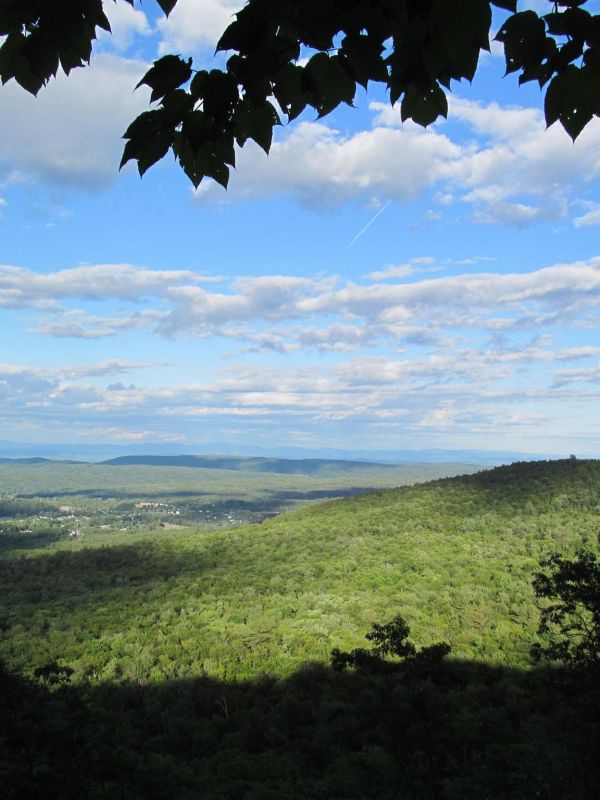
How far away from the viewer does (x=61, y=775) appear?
1772 cm

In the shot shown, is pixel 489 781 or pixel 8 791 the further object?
pixel 489 781

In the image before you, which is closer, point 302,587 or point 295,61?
point 295,61

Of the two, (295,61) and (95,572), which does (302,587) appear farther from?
(295,61)

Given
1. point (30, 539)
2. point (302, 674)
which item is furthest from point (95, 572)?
point (30, 539)

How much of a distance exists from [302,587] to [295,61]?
51814 millimetres

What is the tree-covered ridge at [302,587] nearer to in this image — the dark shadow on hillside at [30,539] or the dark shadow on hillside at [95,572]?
the dark shadow on hillside at [95,572]

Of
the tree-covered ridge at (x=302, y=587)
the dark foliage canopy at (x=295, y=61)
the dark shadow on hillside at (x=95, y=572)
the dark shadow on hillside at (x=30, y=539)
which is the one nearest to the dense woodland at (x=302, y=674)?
the tree-covered ridge at (x=302, y=587)

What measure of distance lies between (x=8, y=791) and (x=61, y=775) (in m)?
2.18

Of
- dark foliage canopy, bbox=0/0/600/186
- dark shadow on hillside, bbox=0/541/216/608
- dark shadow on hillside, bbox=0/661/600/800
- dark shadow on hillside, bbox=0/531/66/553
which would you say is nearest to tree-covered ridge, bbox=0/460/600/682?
dark shadow on hillside, bbox=0/541/216/608

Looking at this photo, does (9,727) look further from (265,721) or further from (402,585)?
(402,585)

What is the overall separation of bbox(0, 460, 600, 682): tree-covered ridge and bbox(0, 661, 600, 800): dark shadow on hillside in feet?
11.1

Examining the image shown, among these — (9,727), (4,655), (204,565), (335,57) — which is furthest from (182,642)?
(335,57)

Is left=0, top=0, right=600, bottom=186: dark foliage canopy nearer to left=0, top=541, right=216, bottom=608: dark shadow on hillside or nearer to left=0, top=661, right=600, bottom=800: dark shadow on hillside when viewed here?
left=0, top=661, right=600, bottom=800: dark shadow on hillside

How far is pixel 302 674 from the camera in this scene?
31703mm
